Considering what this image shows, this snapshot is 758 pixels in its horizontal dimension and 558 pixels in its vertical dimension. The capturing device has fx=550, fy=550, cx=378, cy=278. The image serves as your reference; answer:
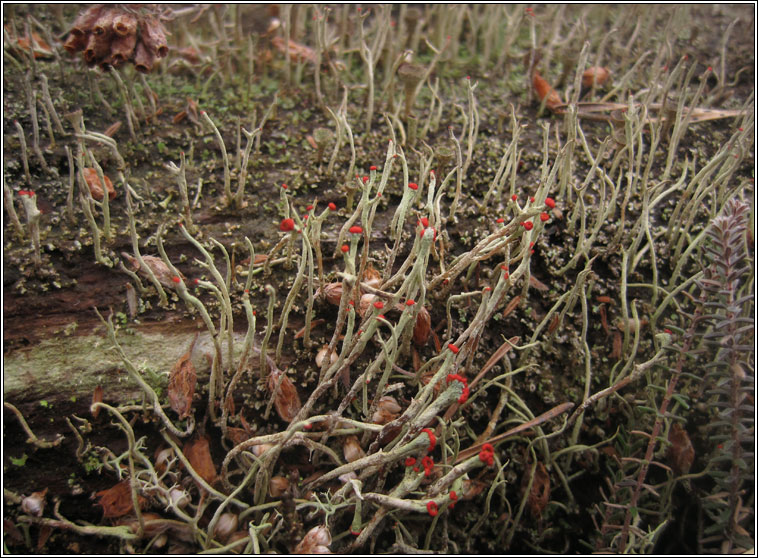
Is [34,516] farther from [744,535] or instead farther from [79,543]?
[744,535]

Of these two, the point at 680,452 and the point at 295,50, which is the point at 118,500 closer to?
the point at 680,452

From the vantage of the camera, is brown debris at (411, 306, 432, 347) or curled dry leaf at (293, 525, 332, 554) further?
brown debris at (411, 306, 432, 347)

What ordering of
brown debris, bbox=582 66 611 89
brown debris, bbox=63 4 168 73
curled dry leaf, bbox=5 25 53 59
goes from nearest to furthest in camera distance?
brown debris, bbox=63 4 168 73 → curled dry leaf, bbox=5 25 53 59 → brown debris, bbox=582 66 611 89

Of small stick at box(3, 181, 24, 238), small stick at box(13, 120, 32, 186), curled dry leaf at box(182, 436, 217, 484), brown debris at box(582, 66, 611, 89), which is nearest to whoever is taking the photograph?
curled dry leaf at box(182, 436, 217, 484)

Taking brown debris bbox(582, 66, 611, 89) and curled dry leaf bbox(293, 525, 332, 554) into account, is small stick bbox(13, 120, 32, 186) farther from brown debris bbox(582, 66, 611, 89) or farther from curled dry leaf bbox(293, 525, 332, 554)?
brown debris bbox(582, 66, 611, 89)

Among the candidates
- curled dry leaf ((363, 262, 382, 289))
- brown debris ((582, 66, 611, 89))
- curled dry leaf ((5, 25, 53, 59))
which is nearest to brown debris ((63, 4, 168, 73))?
curled dry leaf ((5, 25, 53, 59))

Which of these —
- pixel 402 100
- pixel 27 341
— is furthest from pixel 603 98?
pixel 27 341

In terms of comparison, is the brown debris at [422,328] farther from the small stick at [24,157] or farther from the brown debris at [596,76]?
the brown debris at [596,76]
